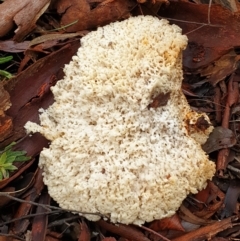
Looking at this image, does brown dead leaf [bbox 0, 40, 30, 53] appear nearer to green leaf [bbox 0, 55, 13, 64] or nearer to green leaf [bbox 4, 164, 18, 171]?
green leaf [bbox 0, 55, 13, 64]

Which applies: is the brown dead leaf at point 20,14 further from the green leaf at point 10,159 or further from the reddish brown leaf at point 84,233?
the reddish brown leaf at point 84,233

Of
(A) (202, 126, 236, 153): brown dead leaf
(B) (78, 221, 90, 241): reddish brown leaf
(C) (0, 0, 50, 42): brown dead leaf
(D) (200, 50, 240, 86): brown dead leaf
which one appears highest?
(C) (0, 0, 50, 42): brown dead leaf

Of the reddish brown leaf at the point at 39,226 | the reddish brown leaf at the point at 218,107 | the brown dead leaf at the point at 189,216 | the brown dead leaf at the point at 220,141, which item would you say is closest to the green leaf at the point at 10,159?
the reddish brown leaf at the point at 39,226

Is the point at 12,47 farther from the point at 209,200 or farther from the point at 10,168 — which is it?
the point at 209,200

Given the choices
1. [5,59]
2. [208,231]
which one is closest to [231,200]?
[208,231]

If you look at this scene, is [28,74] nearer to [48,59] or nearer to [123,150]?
[48,59]

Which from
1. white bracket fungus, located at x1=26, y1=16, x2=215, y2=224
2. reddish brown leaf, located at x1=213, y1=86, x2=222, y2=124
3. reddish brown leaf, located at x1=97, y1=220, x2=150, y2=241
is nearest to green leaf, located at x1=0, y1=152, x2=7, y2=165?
white bracket fungus, located at x1=26, y1=16, x2=215, y2=224

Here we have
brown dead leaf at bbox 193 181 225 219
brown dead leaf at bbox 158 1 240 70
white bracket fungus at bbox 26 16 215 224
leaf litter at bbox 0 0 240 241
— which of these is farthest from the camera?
brown dead leaf at bbox 158 1 240 70
